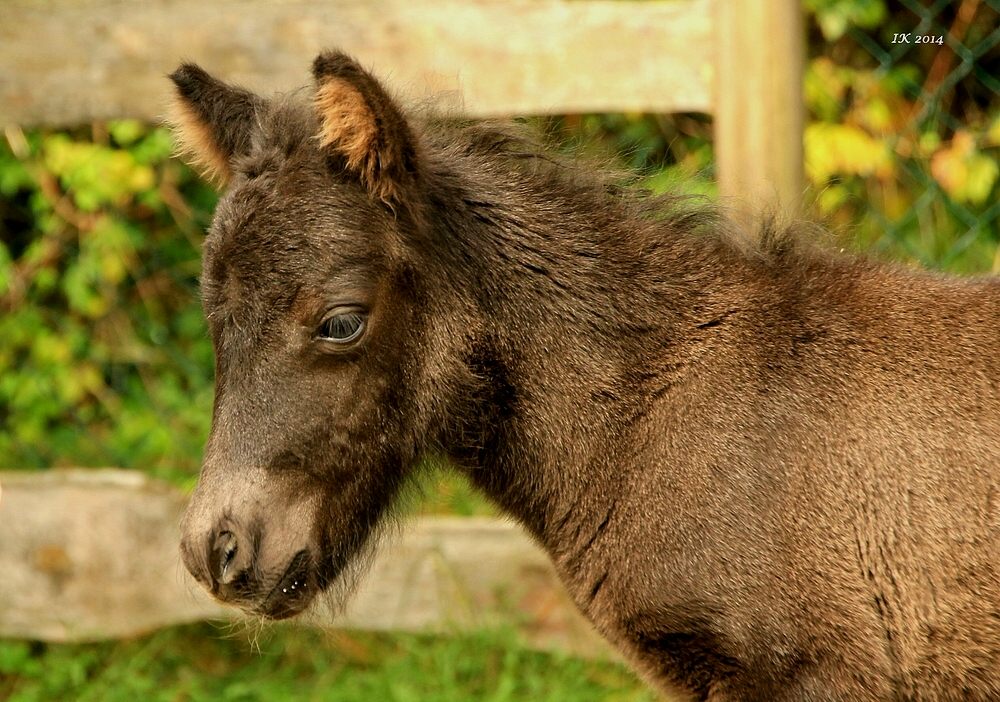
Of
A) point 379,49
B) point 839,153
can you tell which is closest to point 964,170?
point 839,153

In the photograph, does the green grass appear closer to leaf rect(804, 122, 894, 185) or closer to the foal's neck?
the foal's neck

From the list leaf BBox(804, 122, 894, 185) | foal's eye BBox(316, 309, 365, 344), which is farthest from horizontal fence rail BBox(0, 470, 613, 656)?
leaf BBox(804, 122, 894, 185)

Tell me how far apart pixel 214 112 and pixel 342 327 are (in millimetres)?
809

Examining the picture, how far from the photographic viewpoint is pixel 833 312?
293 cm

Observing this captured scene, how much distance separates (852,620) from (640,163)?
5.67 feet

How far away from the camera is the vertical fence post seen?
3.80 metres

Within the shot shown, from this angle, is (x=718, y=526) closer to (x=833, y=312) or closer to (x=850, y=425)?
(x=850, y=425)

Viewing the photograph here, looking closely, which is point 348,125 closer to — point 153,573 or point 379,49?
point 379,49

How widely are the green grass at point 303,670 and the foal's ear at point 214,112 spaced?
1.89 m

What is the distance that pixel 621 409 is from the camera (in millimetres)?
2947

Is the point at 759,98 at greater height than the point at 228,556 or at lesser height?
greater

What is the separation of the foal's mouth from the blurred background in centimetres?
143

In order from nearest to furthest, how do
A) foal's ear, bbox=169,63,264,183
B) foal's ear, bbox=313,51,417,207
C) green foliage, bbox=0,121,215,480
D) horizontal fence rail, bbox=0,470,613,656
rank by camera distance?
foal's ear, bbox=313,51,417,207, foal's ear, bbox=169,63,264,183, horizontal fence rail, bbox=0,470,613,656, green foliage, bbox=0,121,215,480

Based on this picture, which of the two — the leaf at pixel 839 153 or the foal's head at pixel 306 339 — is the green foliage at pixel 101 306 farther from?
the leaf at pixel 839 153
